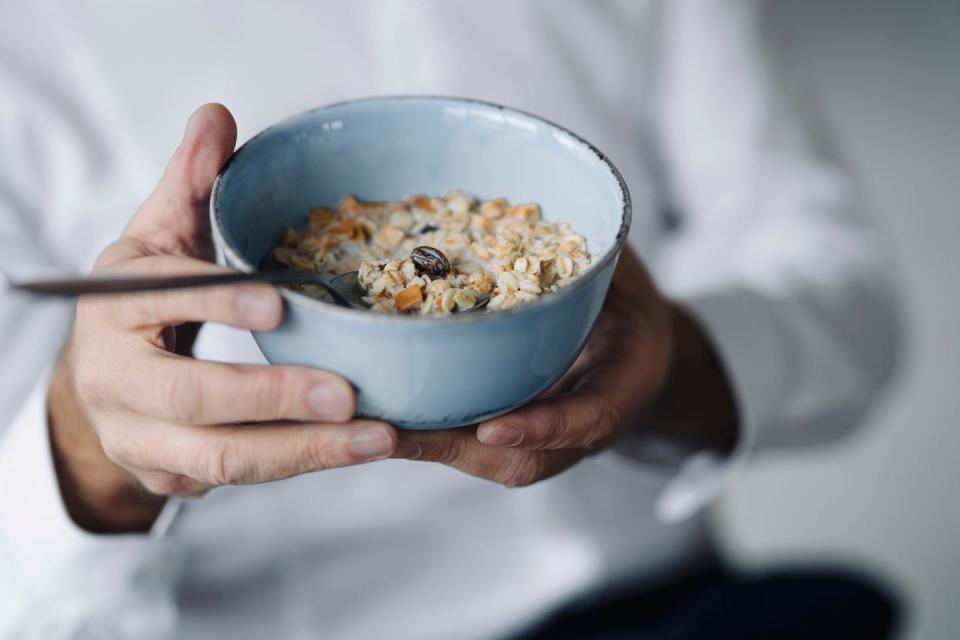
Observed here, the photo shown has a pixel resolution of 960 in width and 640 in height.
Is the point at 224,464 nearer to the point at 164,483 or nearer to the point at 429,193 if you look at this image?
the point at 164,483

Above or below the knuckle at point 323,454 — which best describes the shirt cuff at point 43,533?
below

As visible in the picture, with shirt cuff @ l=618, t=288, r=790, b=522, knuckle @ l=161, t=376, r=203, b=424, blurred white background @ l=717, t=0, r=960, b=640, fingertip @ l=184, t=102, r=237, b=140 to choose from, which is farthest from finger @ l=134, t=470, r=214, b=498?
blurred white background @ l=717, t=0, r=960, b=640

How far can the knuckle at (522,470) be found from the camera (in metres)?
0.54

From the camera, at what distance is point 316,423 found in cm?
45

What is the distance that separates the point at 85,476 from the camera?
2.20 ft

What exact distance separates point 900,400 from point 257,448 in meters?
1.66

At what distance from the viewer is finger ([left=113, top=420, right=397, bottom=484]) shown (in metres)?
0.44

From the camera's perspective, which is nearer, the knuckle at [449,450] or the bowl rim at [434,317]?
the bowl rim at [434,317]

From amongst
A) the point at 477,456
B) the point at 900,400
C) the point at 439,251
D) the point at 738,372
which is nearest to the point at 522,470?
the point at 477,456

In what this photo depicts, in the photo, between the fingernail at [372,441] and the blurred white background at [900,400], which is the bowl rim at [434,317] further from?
the blurred white background at [900,400]

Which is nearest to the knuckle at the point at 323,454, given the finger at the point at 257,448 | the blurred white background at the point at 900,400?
the finger at the point at 257,448

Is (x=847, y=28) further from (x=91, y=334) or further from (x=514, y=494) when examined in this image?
(x=91, y=334)

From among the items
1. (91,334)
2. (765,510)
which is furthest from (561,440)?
(765,510)

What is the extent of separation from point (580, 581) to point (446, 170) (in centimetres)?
56
